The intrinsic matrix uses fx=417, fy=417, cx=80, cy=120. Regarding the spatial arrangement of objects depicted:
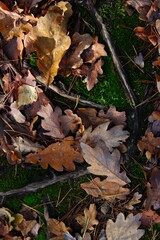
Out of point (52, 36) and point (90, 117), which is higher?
point (52, 36)

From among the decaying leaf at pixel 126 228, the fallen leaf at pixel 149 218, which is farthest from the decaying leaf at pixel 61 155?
the fallen leaf at pixel 149 218

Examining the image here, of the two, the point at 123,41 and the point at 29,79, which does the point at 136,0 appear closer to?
the point at 123,41

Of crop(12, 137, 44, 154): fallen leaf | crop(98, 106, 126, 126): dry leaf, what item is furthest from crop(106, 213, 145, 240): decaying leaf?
crop(12, 137, 44, 154): fallen leaf

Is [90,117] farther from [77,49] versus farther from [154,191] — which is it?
[154,191]

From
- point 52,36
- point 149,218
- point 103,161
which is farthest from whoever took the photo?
point 149,218

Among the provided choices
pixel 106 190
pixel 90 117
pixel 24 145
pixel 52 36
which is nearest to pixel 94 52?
pixel 52 36

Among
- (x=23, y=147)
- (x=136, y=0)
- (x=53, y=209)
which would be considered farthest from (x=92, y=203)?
(x=136, y=0)

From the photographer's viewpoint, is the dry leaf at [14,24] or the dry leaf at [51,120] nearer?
the dry leaf at [14,24]

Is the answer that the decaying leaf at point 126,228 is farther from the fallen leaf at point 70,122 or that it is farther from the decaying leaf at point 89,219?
the fallen leaf at point 70,122
